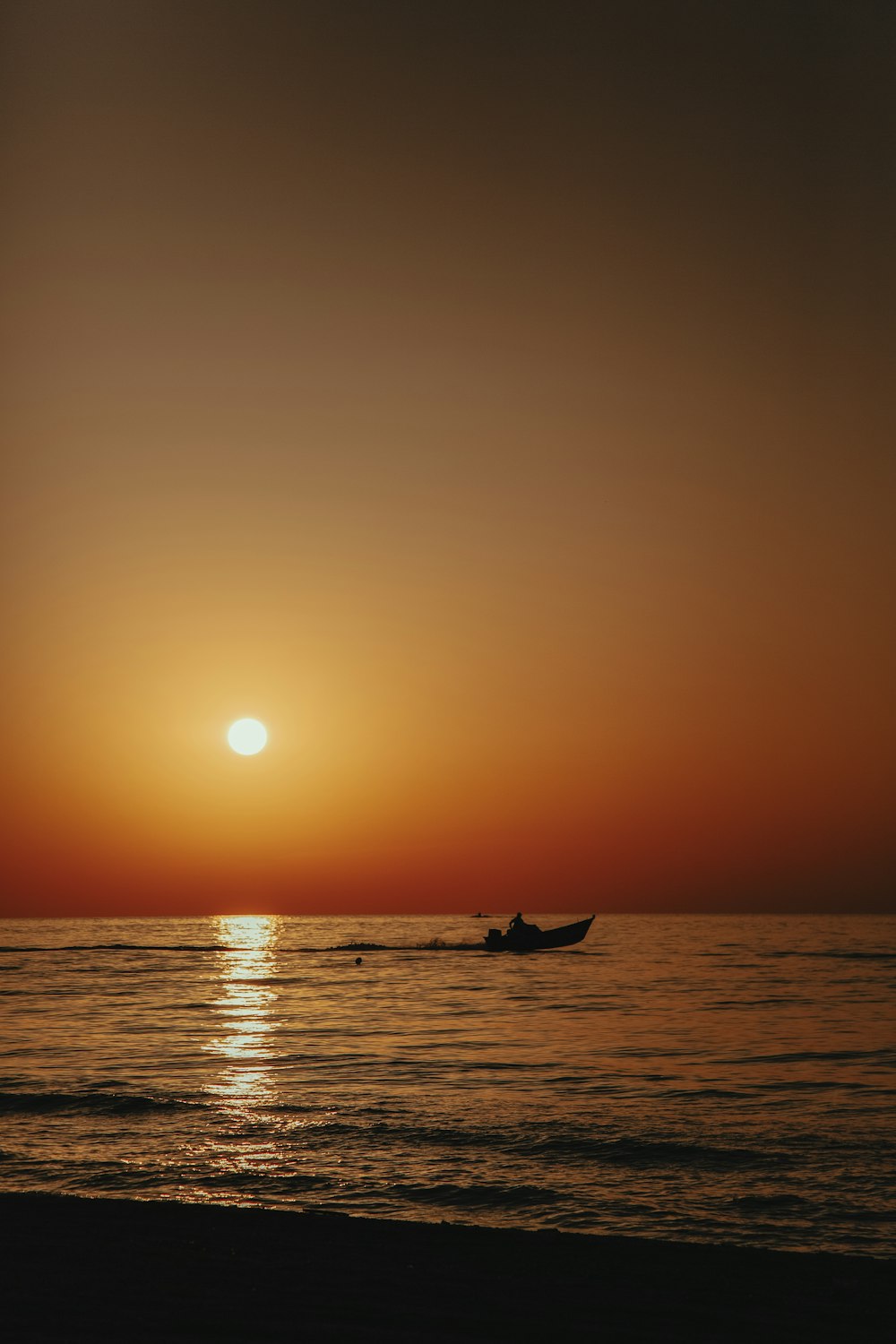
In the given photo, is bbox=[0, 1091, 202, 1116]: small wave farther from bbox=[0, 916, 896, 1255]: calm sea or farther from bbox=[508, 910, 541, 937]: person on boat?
bbox=[508, 910, 541, 937]: person on boat

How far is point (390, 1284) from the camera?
9789 mm

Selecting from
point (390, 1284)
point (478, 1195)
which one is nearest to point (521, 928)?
point (478, 1195)

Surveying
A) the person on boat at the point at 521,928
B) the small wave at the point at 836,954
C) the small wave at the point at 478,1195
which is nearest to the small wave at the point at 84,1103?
the small wave at the point at 478,1195

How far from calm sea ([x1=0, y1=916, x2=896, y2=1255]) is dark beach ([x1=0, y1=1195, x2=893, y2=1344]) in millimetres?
1939

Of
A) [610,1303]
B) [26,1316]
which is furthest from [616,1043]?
[26,1316]

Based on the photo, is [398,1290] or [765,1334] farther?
[398,1290]

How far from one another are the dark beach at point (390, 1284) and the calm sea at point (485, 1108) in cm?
194

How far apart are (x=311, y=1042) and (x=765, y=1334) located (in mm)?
25697

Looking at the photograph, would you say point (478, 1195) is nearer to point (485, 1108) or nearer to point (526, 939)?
point (485, 1108)

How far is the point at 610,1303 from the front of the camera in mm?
9359

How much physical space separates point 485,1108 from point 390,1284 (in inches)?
470

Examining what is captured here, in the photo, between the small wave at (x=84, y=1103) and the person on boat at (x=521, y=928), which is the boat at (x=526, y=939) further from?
the small wave at (x=84, y=1103)

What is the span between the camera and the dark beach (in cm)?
857

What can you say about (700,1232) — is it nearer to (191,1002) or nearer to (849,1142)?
(849,1142)
